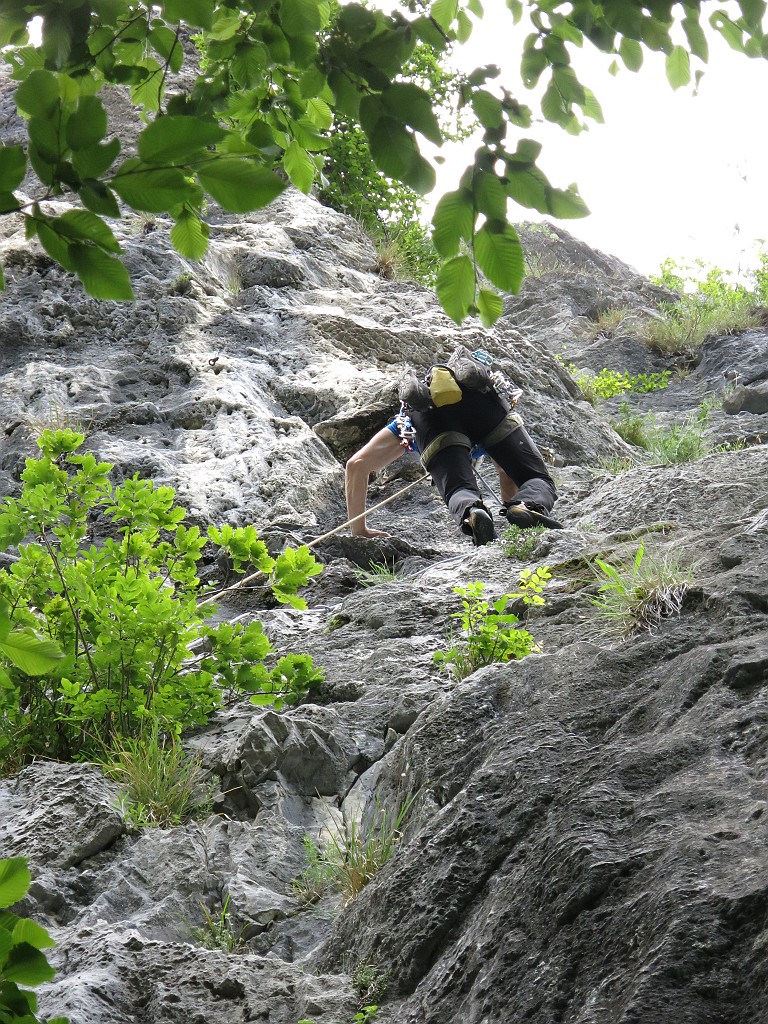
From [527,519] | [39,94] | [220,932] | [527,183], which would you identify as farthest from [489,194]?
[527,519]

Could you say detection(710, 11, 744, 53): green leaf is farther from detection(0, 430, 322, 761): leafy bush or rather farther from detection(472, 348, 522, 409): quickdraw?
detection(472, 348, 522, 409): quickdraw

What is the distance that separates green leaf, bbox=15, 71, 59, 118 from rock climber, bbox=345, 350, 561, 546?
5.00 m

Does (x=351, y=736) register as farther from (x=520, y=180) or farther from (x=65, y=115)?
(x=65, y=115)

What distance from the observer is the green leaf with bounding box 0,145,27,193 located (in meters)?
1.29

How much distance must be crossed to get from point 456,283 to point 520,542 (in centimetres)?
370

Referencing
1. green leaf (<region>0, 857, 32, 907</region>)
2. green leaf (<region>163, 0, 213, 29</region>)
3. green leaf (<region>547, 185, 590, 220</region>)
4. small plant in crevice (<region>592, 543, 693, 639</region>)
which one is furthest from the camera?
small plant in crevice (<region>592, 543, 693, 639</region>)

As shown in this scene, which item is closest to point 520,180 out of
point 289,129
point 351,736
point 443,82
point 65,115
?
point 65,115

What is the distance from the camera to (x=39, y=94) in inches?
52.2

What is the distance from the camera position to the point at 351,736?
12.1 feet

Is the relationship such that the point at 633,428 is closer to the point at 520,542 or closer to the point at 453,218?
the point at 520,542

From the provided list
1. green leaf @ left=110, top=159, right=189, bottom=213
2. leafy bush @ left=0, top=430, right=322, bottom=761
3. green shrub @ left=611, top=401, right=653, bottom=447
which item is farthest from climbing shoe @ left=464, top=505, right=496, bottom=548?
green leaf @ left=110, top=159, right=189, bottom=213

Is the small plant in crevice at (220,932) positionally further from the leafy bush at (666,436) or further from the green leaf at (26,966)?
the leafy bush at (666,436)

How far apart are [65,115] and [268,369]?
6.86 m

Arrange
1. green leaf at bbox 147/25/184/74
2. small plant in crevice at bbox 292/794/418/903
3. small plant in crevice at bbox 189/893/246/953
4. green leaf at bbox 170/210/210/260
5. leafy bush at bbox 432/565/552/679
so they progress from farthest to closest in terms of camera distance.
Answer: leafy bush at bbox 432/565/552/679 → small plant in crevice at bbox 292/794/418/903 → small plant in crevice at bbox 189/893/246/953 → green leaf at bbox 147/25/184/74 → green leaf at bbox 170/210/210/260
